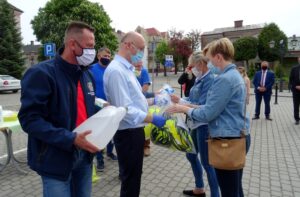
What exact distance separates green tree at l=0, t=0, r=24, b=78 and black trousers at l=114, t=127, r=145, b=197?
102ft

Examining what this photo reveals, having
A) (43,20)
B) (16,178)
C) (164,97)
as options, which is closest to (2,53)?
(43,20)

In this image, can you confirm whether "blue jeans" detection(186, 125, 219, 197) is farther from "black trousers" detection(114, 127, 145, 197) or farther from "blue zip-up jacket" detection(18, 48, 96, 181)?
"blue zip-up jacket" detection(18, 48, 96, 181)

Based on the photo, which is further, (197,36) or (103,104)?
(197,36)

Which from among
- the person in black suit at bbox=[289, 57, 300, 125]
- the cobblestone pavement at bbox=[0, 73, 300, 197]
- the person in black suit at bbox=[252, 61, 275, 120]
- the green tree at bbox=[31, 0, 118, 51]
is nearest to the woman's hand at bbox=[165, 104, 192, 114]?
the cobblestone pavement at bbox=[0, 73, 300, 197]

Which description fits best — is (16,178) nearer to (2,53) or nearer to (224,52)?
(224,52)

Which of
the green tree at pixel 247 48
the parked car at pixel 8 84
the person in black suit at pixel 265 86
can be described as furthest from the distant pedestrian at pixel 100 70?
the green tree at pixel 247 48

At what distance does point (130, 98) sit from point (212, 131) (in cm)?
81

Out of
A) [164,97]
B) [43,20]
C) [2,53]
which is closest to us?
[164,97]

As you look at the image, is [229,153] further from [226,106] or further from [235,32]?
[235,32]

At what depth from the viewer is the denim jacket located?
2562 millimetres

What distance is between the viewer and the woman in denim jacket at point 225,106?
257 cm

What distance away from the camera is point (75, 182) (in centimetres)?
251

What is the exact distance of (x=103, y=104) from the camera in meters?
2.58

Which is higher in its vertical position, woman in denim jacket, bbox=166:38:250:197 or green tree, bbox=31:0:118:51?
green tree, bbox=31:0:118:51
